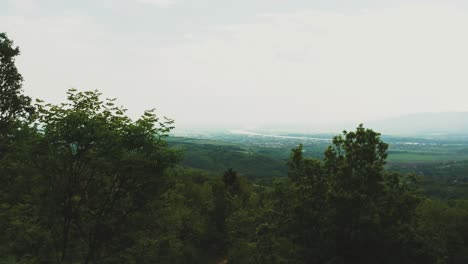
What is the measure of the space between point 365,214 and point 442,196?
145 m

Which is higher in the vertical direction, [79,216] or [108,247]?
[79,216]

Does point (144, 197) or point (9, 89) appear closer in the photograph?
point (144, 197)

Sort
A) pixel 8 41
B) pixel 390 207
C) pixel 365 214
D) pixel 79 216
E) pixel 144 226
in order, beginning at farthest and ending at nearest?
pixel 8 41 → pixel 144 226 → pixel 79 216 → pixel 390 207 → pixel 365 214

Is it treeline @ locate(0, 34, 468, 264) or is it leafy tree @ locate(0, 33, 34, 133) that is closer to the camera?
treeline @ locate(0, 34, 468, 264)

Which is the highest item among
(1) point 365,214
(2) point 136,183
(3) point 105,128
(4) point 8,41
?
(4) point 8,41

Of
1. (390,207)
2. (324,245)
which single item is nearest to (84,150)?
(324,245)

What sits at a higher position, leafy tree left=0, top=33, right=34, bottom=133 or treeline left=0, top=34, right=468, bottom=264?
leafy tree left=0, top=33, right=34, bottom=133

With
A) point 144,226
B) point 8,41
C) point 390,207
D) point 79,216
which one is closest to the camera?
point 390,207

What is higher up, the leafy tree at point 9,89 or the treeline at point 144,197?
the leafy tree at point 9,89

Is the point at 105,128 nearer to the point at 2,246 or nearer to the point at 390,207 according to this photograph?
the point at 2,246

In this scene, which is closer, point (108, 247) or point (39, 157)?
point (39, 157)

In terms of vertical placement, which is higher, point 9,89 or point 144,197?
point 9,89

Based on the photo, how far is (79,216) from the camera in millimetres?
19406

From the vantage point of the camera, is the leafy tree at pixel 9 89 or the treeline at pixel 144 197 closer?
the treeline at pixel 144 197
